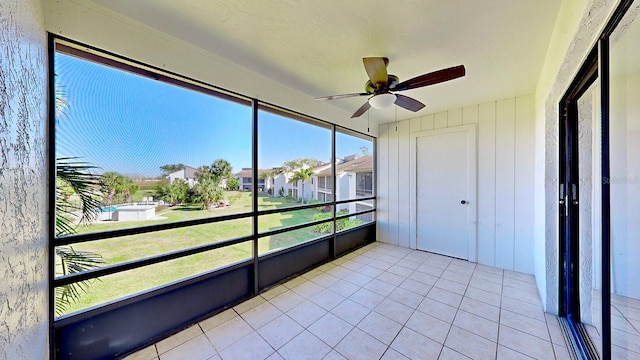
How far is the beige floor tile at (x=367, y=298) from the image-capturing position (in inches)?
90.4

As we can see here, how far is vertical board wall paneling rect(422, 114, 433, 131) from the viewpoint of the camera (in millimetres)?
3754

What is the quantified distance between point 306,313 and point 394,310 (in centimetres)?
85

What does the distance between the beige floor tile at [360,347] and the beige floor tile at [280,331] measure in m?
0.39

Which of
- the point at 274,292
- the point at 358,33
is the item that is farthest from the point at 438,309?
the point at 358,33

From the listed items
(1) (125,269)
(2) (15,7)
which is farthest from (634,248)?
(1) (125,269)

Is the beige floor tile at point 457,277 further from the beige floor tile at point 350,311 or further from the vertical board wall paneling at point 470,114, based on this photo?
the vertical board wall paneling at point 470,114

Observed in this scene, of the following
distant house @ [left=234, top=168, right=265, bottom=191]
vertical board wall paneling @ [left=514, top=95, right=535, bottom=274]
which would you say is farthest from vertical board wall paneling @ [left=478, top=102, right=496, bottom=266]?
distant house @ [left=234, top=168, right=265, bottom=191]

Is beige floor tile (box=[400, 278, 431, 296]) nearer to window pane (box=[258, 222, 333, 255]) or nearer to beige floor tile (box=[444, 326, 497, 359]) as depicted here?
beige floor tile (box=[444, 326, 497, 359])

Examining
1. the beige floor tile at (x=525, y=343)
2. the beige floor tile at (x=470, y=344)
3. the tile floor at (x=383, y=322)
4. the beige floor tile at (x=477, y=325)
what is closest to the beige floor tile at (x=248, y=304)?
the tile floor at (x=383, y=322)

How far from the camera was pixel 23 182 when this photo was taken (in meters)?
0.96

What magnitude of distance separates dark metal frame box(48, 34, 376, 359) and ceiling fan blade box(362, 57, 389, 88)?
1.26 meters

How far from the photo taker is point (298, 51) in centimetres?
202

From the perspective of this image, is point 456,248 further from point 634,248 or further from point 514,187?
point 634,248

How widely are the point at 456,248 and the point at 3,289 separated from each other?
14.0ft
